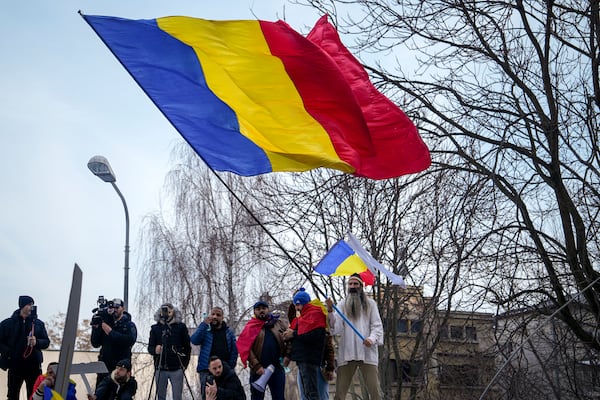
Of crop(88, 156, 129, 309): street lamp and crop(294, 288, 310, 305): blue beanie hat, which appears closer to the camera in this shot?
crop(294, 288, 310, 305): blue beanie hat

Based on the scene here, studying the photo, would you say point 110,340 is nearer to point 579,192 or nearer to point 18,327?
point 18,327

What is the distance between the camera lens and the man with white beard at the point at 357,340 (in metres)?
10.2

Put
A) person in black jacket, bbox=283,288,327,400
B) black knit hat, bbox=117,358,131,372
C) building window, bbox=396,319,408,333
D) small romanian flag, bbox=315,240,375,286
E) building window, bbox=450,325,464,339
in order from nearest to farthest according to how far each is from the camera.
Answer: person in black jacket, bbox=283,288,327,400 < black knit hat, bbox=117,358,131,372 < small romanian flag, bbox=315,240,375,286 < building window, bbox=450,325,464,339 < building window, bbox=396,319,408,333

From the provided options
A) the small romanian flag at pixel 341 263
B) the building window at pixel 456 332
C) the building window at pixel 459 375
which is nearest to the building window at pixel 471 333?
the building window at pixel 456 332

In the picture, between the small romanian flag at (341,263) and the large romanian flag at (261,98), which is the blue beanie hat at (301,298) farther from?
the large romanian flag at (261,98)

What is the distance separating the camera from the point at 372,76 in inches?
528

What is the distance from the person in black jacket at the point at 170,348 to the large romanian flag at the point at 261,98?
4.32 meters

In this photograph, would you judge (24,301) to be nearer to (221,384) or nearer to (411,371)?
(221,384)

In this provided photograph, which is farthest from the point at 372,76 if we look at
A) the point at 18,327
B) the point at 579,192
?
the point at 18,327

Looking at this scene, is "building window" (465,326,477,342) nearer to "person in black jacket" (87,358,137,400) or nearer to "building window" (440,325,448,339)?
"building window" (440,325,448,339)

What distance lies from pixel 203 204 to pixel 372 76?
16085 millimetres

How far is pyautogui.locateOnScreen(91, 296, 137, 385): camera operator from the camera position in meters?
11.3

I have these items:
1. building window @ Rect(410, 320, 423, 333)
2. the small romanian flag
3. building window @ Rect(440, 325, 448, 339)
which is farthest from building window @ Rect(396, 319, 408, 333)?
the small romanian flag

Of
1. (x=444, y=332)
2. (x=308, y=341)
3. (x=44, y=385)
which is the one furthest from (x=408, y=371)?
(x=44, y=385)
